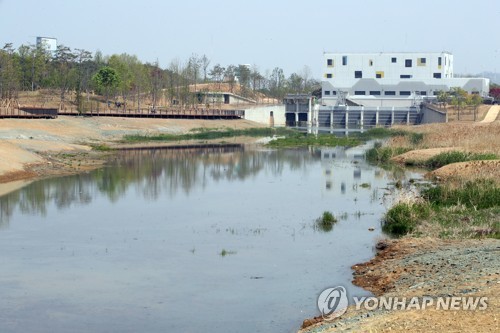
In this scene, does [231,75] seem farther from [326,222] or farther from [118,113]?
[326,222]

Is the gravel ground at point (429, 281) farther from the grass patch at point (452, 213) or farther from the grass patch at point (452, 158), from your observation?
the grass patch at point (452, 158)

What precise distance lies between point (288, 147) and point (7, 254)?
5057 cm

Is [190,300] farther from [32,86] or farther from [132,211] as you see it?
[32,86]

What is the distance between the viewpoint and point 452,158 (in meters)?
47.4

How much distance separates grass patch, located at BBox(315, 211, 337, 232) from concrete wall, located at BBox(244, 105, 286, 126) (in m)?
79.4

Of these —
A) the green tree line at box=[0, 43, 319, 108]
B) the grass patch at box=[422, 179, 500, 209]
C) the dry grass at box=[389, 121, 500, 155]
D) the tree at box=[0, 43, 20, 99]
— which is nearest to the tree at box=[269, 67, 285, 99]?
the green tree line at box=[0, 43, 319, 108]

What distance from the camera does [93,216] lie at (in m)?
31.8

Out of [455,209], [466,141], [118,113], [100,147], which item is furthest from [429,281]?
[118,113]

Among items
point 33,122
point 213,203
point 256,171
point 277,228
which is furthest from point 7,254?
point 33,122

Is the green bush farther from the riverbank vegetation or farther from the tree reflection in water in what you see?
the tree reflection in water

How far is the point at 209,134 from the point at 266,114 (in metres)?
28.3

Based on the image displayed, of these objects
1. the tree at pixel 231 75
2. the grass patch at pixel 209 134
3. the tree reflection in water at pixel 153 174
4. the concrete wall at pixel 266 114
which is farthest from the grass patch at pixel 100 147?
the tree at pixel 231 75

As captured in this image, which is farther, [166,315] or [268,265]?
[268,265]

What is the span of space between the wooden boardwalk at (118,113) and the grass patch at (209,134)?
6.66 m
